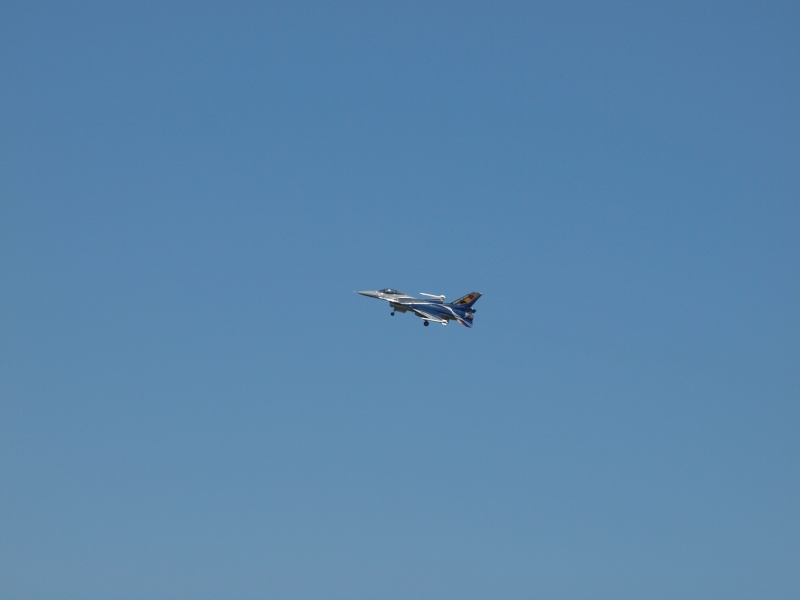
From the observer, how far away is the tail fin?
441ft

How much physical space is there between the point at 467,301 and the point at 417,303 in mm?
6675

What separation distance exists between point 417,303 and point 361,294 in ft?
25.6

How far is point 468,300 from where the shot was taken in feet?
441

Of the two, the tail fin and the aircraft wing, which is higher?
the tail fin

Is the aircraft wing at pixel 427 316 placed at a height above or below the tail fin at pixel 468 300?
below

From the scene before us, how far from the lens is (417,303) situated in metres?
133

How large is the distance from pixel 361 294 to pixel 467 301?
45.4 ft

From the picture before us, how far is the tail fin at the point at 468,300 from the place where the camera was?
441ft

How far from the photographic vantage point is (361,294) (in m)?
136

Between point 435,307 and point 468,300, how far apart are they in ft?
15.2

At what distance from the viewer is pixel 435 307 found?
133125 millimetres

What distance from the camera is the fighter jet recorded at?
131875mm

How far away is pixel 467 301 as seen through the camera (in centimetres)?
13450
